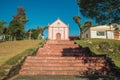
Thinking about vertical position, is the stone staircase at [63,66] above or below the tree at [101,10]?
below

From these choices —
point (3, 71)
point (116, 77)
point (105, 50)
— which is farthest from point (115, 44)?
point (3, 71)

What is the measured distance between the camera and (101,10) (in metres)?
13.1

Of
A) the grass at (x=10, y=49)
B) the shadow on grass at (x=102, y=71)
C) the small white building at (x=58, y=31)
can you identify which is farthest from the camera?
the small white building at (x=58, y=31)

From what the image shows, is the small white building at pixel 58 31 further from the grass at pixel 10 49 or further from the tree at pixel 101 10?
the tree at pixel 101 10

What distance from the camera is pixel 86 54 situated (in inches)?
702

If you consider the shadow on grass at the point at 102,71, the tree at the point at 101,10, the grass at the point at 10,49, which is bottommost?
the shadow on grass at the point at 102,71

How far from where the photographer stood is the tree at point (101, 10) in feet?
41.2

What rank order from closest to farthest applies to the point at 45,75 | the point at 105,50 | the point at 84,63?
the point at 45,75 < the point at 84,63 < the point at 105,50

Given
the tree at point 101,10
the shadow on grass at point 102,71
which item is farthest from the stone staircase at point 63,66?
the tree at point 101,10

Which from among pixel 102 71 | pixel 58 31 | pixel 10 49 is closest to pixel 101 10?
pixel 102 71

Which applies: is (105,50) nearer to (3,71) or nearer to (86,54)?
(86,54)

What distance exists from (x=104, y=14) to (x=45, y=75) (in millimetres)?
5109

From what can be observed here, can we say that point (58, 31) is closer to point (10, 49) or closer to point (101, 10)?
point (10, 49)

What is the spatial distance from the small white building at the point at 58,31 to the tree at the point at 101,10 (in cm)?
3863
